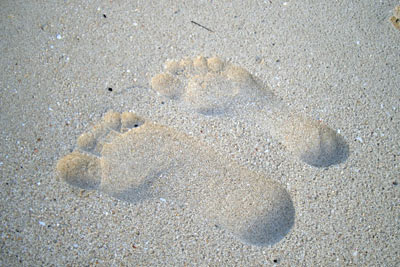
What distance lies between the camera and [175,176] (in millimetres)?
1565

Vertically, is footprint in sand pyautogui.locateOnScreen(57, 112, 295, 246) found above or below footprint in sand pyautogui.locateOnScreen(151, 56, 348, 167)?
below

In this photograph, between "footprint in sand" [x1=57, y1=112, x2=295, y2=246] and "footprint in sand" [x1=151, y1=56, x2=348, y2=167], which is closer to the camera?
"footprint in sand" [x1=57, y1=112, x2=295, y2=246]

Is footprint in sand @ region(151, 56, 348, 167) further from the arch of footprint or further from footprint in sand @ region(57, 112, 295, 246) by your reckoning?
footprint in sand @ region(57, 112, 295, 246)

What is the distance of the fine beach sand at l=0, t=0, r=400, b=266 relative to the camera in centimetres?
147

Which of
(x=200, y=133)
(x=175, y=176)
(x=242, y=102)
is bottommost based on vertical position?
(x=175, y=176)

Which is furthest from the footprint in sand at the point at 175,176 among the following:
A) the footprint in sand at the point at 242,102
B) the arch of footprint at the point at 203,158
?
the footprint in sand at the point at 242,102

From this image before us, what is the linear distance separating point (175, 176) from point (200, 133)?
256 millimetres

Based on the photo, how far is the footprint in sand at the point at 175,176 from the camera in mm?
1504

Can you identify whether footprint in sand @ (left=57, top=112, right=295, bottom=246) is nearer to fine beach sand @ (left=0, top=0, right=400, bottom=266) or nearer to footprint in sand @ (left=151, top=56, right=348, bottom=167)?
fine beach sand @ (left=0, top=0, right=400, bottom=266)

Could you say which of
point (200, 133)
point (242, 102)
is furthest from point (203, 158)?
point (242, 102)

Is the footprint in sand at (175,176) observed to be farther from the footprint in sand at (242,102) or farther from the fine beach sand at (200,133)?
the footprint in sand at (242,102)

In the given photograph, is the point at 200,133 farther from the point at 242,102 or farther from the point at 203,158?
the point at 242,102

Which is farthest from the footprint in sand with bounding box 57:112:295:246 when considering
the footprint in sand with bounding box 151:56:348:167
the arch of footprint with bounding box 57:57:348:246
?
the footprint in sand with bounding box 151:56:348:167

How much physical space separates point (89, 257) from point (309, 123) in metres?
1.29
